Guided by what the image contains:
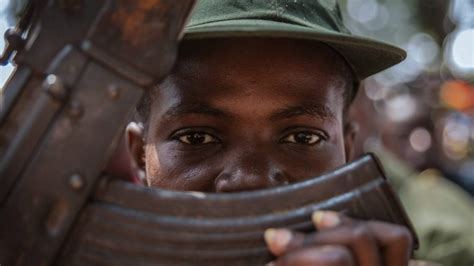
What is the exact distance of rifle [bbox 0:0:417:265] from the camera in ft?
4.18

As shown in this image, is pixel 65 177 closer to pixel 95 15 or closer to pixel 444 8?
pixel 95 15

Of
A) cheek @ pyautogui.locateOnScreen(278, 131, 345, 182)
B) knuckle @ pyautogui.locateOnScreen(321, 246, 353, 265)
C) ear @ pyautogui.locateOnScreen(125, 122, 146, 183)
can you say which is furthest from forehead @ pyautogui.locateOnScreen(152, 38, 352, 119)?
knuckle @ pyautogui.locateOnScreen(321, 246, 353, 265)

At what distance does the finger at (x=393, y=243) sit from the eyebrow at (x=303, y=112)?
754 millimetres

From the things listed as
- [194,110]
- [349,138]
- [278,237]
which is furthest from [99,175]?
[349,138]

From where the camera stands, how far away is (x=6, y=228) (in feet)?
4.18

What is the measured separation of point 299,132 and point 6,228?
100 centimetres

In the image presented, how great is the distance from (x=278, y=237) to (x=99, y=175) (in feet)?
1.18

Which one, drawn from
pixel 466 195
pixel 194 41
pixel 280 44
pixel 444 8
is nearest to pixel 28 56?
pixel 194 41

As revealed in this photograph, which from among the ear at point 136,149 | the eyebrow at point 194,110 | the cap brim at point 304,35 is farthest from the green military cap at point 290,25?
the ear at point 136,149

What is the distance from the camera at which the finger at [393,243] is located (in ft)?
4.15

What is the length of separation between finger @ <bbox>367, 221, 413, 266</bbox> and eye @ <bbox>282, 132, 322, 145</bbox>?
30.3 inches

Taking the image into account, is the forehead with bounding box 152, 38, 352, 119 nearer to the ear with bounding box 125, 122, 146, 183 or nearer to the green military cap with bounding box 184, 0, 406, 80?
the green military cap with bounding box 184, 0, 406, 80

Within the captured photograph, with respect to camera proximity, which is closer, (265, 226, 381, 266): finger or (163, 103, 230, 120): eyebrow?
(265, 226, 381, 266): finger

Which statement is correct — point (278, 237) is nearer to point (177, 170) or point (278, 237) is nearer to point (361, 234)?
point (361, 234)
